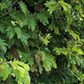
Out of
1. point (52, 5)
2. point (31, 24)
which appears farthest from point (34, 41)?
point (52, 5)

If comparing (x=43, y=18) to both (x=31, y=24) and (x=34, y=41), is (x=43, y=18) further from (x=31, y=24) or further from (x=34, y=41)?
(x=34, y=41)

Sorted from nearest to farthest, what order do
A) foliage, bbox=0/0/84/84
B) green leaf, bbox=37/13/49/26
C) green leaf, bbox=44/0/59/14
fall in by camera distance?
foliage, bbox=0/0/84/84 < green leaf, bbox=44/0/59/14 < green leaf, bbox=37/13/49/26

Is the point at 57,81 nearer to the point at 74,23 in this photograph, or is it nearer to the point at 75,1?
the point at 74,23

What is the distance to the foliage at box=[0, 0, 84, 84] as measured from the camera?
1.18 m

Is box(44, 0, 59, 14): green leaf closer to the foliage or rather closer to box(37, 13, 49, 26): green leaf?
the foliage

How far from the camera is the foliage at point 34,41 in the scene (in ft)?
3.87

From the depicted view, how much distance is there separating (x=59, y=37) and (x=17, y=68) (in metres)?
1.20

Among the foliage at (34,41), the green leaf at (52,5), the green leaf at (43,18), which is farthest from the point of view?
the green leaf at (43,18)

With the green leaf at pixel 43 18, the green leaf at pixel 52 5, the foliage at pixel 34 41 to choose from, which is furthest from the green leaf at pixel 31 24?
the green leaf at pixel 52 5

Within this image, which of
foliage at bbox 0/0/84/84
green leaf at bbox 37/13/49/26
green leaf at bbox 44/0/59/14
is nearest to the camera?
foliage at bbox 0/0/84/84

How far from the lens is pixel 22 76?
904 mm

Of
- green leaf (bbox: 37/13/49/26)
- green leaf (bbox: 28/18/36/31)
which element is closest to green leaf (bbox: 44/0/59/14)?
green leaf (bbox: 37/13/49/26)

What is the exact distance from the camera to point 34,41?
163 centimetres

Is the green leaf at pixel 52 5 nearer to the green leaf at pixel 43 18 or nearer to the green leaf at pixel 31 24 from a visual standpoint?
the green leaf at pixel 43 18
